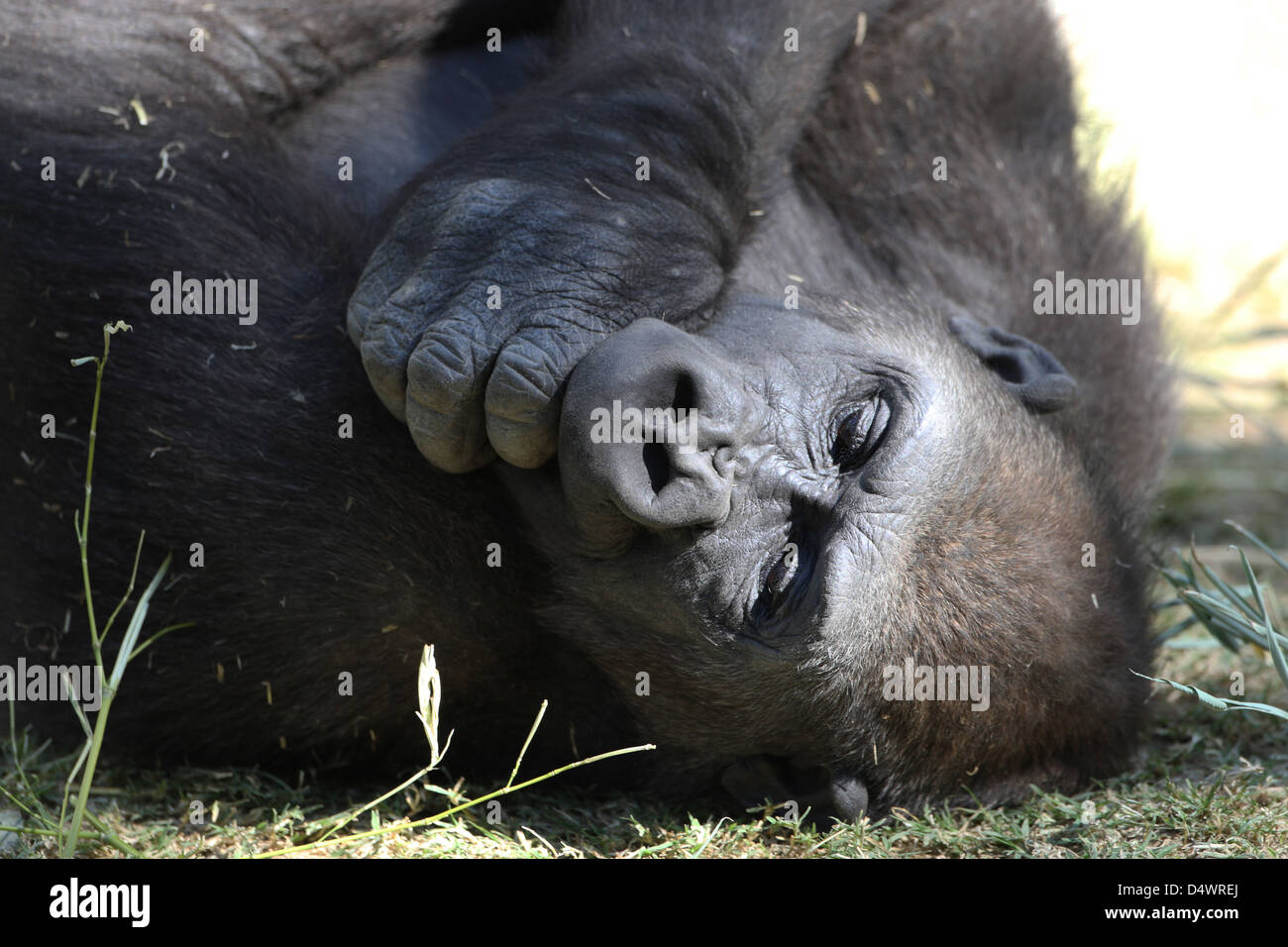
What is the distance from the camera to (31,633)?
291cm

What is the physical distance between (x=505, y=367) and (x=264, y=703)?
92 centimetres

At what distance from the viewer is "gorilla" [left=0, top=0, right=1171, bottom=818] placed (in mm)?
2504

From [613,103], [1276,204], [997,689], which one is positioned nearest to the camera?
[997,689]

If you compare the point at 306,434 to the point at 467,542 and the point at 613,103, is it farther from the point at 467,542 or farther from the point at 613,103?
the point at 613,103

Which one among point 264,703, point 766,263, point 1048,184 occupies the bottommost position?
point 264,703

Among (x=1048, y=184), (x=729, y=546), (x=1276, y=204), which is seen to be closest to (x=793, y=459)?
(x=729, y=546)

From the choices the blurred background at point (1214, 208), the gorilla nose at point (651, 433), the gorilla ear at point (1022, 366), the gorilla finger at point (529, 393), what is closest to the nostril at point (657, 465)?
the gorilla nose at point (651, 433)

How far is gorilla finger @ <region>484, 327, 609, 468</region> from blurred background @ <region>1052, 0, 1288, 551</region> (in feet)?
8.85

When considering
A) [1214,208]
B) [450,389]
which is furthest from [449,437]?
[1214,208]

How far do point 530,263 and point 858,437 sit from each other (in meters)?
0.68

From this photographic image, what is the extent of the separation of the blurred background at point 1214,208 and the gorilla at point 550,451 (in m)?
1.99

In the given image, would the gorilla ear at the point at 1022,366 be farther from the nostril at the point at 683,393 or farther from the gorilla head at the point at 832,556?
the nostril at the point at 683,393

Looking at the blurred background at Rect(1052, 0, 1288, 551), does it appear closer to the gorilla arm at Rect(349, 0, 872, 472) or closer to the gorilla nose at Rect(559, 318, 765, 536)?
the gorilla arm at Rect(349, 0, 872, 472)

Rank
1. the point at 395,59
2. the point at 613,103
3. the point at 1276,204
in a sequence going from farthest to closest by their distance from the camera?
the point at 1276,204
the point at 395,59
the point at 613,103
